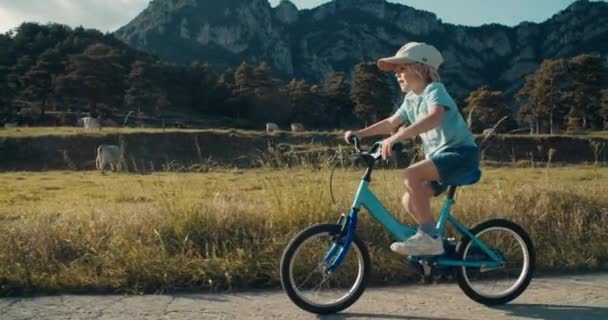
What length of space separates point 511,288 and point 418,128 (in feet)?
5.02

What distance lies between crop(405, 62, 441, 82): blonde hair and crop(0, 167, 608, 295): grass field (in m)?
1.71

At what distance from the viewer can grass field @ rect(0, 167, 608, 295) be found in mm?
4477

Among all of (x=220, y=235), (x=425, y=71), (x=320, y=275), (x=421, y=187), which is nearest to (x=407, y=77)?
(x=425, y=71)

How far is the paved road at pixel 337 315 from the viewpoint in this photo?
3746 millimetres

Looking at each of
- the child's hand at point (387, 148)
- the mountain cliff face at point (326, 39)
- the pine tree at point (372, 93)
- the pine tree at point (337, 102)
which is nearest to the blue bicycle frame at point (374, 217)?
the child's hand at point (387, 148)

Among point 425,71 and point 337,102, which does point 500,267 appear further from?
point 337,102

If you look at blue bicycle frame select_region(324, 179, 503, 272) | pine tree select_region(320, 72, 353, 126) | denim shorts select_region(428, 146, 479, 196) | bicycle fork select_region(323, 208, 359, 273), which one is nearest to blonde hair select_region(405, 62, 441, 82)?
denim shorts select_region(428, 146, 479, 196)

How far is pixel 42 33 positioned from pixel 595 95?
6965cm

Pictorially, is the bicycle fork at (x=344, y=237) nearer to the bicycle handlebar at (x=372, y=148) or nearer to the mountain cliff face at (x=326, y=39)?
the bicycle handlebar at (x=372, y=148)

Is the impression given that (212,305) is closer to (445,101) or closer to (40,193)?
(445,101)

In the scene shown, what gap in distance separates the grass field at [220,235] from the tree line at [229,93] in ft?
120

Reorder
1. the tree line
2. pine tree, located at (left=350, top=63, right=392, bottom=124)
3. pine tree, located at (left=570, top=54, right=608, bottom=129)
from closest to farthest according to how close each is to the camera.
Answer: the tree line
pine tree, located at (left=570, top=54, right=608, bottom=129)
pine tree, located at (left=350, top=63, right=392, bottom=124)

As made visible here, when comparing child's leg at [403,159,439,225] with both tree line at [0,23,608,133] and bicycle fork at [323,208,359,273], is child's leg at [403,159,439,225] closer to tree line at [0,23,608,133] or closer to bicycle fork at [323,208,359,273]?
bicycle fork at [323,208,359,273]

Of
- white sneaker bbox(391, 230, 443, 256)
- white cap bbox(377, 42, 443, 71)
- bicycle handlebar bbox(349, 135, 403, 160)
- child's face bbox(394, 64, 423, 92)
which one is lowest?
white sneaker bbox(391, 230, 443, 256)
